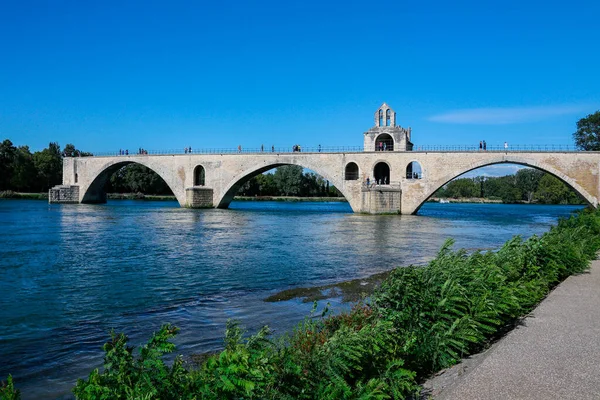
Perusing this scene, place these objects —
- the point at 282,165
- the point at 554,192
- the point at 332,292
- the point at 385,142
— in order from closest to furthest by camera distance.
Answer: the point at 332,292
the point at 385,142
the point at 282,165
the point at 554,192

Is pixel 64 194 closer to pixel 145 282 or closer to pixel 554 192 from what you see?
pixel 145 282

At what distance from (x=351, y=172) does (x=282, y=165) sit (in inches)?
301

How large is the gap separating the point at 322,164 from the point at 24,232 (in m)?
29.7

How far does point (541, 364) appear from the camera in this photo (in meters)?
4.81

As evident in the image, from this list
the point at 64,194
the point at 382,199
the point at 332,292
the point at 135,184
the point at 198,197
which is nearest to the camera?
the point at 332,292

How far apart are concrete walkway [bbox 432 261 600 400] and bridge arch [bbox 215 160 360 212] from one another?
41.2 metres

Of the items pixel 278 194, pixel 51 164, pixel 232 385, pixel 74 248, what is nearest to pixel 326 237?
pixel 74 248

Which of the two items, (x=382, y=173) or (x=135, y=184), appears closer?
(x=382, y=173)

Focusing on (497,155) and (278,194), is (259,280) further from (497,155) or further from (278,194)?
(278,194)

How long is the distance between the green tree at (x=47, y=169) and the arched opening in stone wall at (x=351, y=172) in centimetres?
5130

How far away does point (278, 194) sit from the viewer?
97.8 meters

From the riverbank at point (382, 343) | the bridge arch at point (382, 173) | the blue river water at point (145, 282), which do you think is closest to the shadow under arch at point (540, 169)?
the bridge arch at point (382, 173)


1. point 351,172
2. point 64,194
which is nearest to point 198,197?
point 351,172

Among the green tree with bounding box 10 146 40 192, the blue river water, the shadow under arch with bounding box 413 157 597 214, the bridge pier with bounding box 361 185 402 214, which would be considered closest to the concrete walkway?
the blue river water
